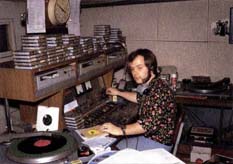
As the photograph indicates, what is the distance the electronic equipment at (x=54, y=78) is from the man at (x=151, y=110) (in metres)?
0.45

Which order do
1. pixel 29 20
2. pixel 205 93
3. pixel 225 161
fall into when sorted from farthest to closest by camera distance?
pixel 205 93
pixel 225 161
pixel 29 20

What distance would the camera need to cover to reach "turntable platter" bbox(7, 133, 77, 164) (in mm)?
1387

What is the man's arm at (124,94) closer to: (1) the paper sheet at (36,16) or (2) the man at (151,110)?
(2) the man at (151,110)

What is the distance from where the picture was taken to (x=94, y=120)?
7.22 ft

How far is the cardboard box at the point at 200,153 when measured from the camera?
284 cm

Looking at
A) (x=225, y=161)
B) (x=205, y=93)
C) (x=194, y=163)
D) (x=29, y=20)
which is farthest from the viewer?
(x=194, y=163)

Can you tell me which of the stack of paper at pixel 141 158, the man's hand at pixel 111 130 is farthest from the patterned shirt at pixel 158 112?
the stack of paper at pixel 141 158

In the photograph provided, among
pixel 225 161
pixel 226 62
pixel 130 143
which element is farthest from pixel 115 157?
pixel 226 62

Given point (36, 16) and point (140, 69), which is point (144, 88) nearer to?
point (140, 69)

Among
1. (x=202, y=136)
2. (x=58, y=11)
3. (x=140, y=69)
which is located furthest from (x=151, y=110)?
(x=202, y=136)

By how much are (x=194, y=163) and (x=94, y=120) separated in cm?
133

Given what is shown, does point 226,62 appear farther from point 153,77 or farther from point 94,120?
point 94,120

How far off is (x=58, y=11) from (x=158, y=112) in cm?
107

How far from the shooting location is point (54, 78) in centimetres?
189
